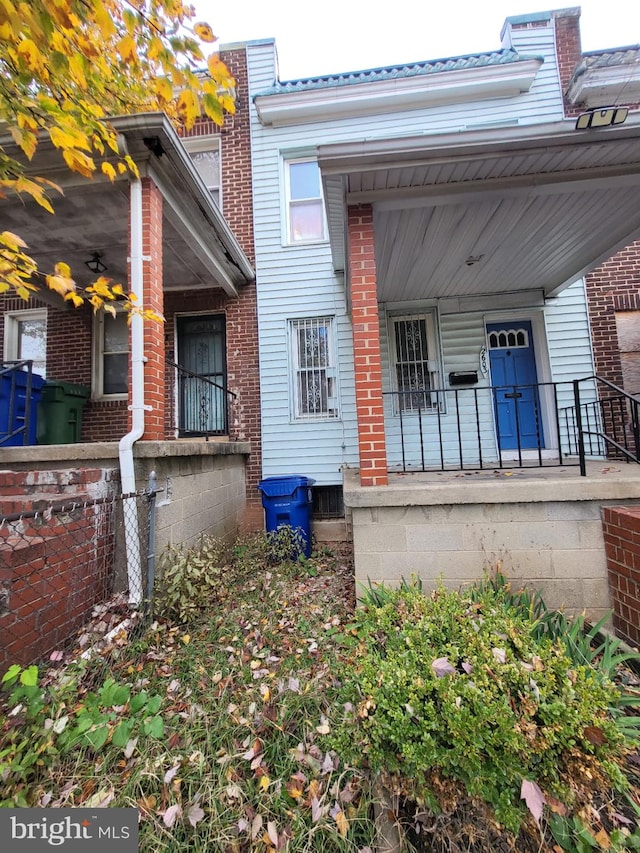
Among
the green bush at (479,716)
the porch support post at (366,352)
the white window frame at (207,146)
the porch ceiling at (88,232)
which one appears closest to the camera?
the green bush at (479,716)

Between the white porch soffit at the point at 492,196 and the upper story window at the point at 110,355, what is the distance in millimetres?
3851

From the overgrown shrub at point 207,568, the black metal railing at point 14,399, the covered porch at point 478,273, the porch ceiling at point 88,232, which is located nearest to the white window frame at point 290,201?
the covered porch at point 478,273

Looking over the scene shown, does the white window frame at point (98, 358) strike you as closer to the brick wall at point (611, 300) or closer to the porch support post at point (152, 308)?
the porch support post at point (152, 308)

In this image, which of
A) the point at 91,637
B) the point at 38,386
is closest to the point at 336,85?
A: the point at 38,386

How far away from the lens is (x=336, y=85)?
6500mm

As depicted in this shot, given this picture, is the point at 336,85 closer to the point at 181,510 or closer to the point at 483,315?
the point at 483,315

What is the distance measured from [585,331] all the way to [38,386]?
8.18 metres

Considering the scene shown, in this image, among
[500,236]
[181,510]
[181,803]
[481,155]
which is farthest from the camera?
[500,236]

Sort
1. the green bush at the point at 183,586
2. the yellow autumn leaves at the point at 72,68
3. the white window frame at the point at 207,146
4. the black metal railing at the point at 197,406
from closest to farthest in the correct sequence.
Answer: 1. the yellow autumn leaves at the point at 72,68
2. the green bush at the point at 183,586
3. the black metal railing at the point at 197,406
4. the white window frame at the point at 207,146

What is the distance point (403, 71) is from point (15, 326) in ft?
26.5

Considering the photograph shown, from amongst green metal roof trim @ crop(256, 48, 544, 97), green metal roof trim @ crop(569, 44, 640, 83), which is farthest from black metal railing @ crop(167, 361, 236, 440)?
green metal roof trim @ crop(569, 44, 640, 83)

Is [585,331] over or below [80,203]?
below

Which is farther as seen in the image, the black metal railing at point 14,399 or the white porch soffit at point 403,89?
the white porch soffit at point 403,89

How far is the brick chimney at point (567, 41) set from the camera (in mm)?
6520
